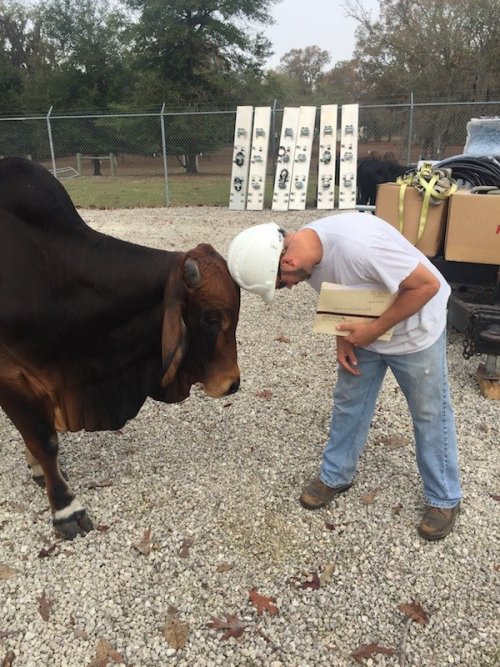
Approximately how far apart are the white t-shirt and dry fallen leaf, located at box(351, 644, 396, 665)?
50.1 inches

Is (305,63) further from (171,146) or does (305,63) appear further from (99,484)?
(99,484)

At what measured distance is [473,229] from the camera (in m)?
4.70

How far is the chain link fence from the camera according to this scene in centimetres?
1927

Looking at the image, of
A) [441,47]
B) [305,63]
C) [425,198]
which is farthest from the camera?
[305,63]

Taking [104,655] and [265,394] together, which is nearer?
[104,655]

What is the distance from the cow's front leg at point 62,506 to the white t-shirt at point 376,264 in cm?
169

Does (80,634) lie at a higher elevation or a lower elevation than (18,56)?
lower

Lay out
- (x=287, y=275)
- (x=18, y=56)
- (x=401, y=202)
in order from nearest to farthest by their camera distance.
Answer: (x=287, y=275) → (x=401, y=202) → (x=18, y=56)

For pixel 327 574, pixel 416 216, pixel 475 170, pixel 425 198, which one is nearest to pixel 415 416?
pixel 327 574

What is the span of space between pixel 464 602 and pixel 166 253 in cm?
210

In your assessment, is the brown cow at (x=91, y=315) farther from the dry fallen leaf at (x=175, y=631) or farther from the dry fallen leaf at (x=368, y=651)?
the dry fallen leaf at (x=368, y=651)

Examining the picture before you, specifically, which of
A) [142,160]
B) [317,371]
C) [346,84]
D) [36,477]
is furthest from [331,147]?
[346,84]

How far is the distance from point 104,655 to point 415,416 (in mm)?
1771

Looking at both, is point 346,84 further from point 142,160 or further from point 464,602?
point 464,602
